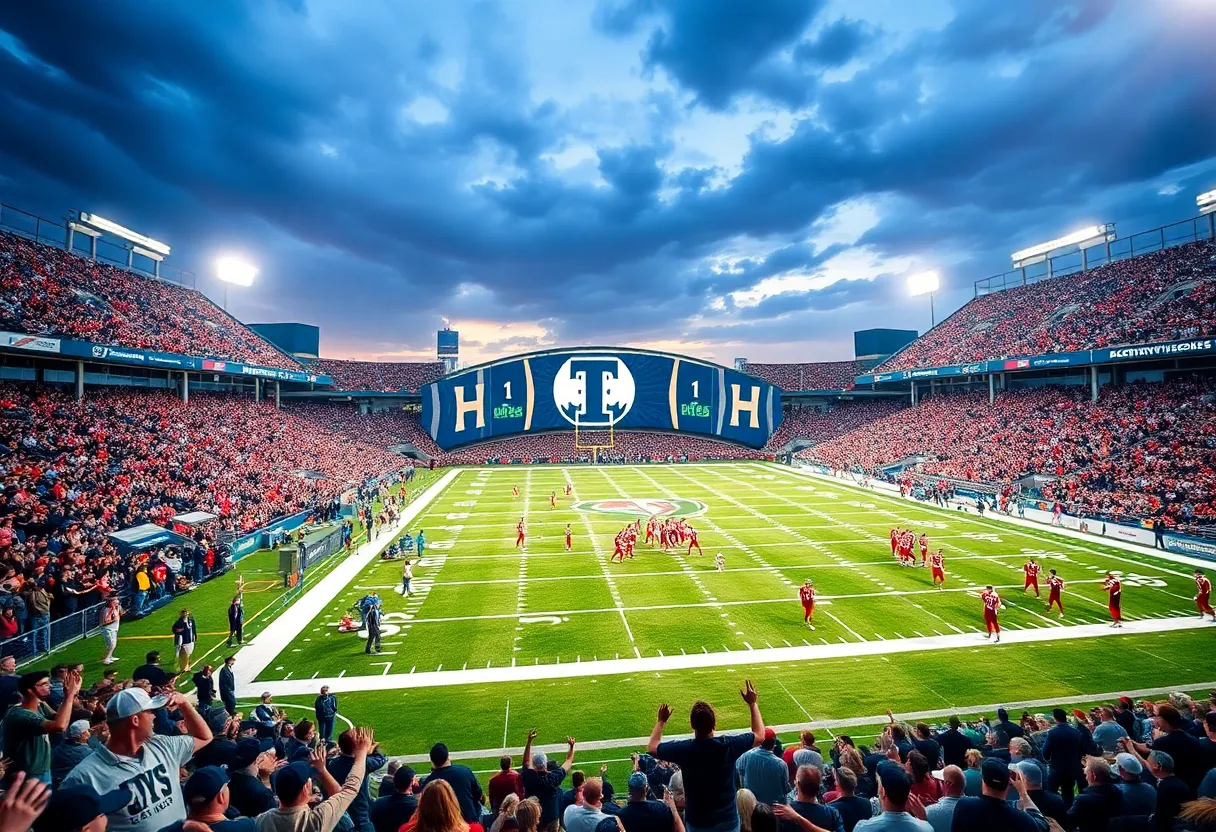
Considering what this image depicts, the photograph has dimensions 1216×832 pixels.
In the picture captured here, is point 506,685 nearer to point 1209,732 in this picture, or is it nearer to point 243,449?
point 1209,732

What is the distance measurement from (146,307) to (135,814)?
47.9 metres

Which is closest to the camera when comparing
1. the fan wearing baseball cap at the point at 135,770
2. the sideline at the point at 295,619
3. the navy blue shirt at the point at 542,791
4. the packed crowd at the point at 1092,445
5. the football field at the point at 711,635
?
the fan wearing baseball cap at the point at 135,770

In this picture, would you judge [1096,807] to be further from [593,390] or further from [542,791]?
[593,390]

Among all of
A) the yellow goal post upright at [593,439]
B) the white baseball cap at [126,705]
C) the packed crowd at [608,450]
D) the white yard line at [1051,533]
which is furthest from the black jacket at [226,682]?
the yellow goal post upright at [593,439]

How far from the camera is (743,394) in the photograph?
239ft

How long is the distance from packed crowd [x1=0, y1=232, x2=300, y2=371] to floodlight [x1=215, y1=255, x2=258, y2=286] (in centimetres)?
375

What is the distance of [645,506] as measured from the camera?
37.5 metres

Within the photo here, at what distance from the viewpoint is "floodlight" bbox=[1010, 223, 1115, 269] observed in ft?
171

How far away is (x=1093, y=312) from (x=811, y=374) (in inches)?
1405

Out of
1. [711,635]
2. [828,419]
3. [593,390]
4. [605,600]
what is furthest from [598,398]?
[711,635]

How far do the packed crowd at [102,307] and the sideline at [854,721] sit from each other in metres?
30.4

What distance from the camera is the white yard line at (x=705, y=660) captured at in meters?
14.1

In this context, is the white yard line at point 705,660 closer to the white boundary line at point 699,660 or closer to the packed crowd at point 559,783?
the white boundary line at point 699,660

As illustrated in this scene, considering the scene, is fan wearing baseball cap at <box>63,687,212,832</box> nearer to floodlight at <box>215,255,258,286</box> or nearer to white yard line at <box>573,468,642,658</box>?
white yard line at <box>573,468,642,658</box>
